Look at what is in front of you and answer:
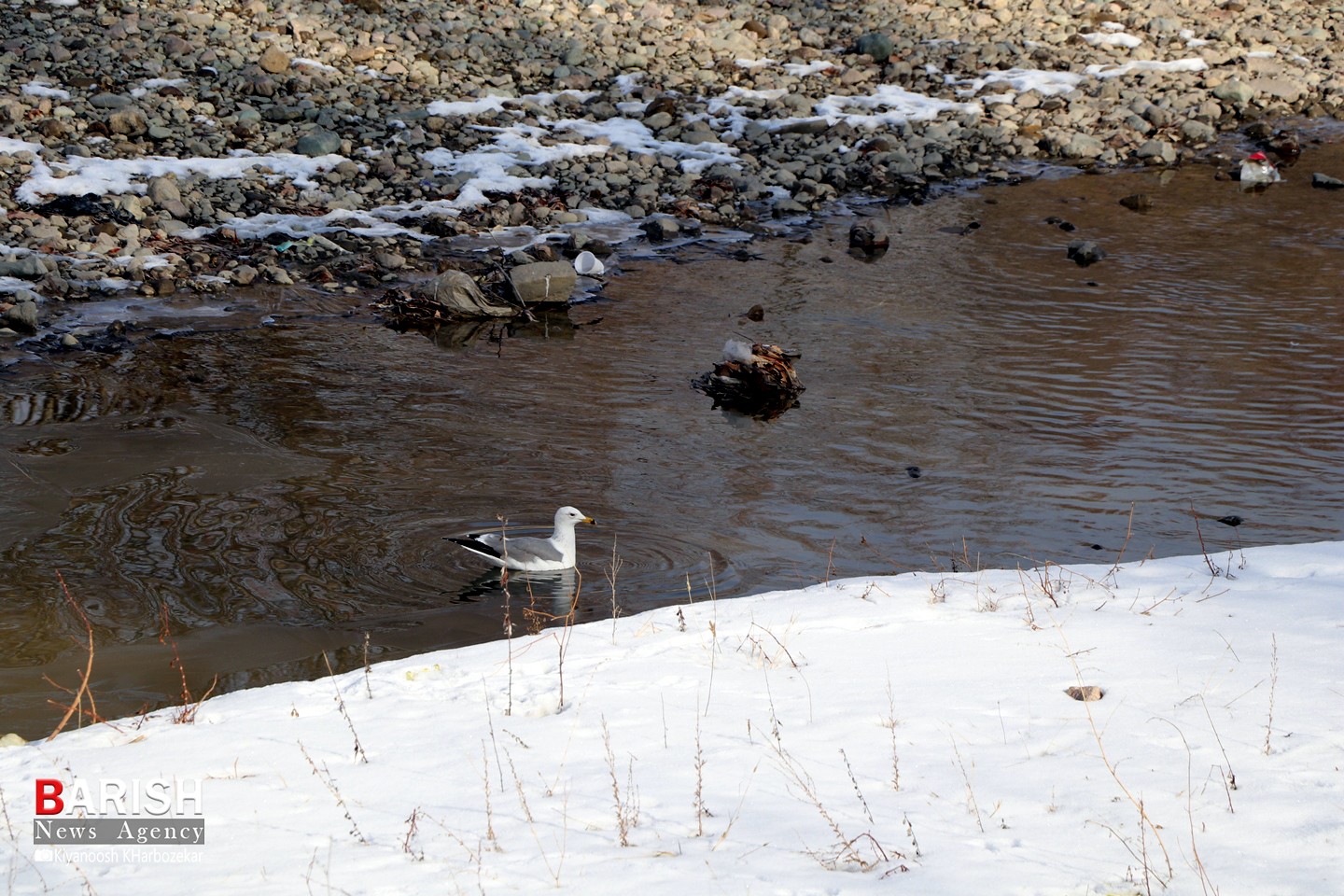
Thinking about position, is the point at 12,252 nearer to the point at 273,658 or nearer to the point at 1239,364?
the point at 273,658

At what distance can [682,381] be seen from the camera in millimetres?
11695

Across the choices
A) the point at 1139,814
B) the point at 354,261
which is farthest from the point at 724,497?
the point at 354,261

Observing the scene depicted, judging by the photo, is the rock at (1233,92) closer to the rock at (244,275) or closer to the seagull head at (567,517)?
the rock at (244,275)

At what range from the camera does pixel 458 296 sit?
13.2 metres

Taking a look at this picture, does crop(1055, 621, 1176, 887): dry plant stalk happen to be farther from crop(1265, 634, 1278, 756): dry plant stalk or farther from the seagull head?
the seagull head

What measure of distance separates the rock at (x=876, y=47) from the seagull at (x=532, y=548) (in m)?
16.7

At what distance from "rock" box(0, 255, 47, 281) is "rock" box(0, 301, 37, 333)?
1.05m

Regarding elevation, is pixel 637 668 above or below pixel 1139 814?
below

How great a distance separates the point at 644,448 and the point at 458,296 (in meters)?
4.01

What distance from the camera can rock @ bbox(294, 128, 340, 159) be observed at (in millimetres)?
16719

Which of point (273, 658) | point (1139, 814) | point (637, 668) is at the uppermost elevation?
point (1139, 814)

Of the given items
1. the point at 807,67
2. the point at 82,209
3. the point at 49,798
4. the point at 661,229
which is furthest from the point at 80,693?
the point at 807,67

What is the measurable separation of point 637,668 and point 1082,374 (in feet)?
23.9

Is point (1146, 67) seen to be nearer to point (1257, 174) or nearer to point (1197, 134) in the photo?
point (1197, 134)
